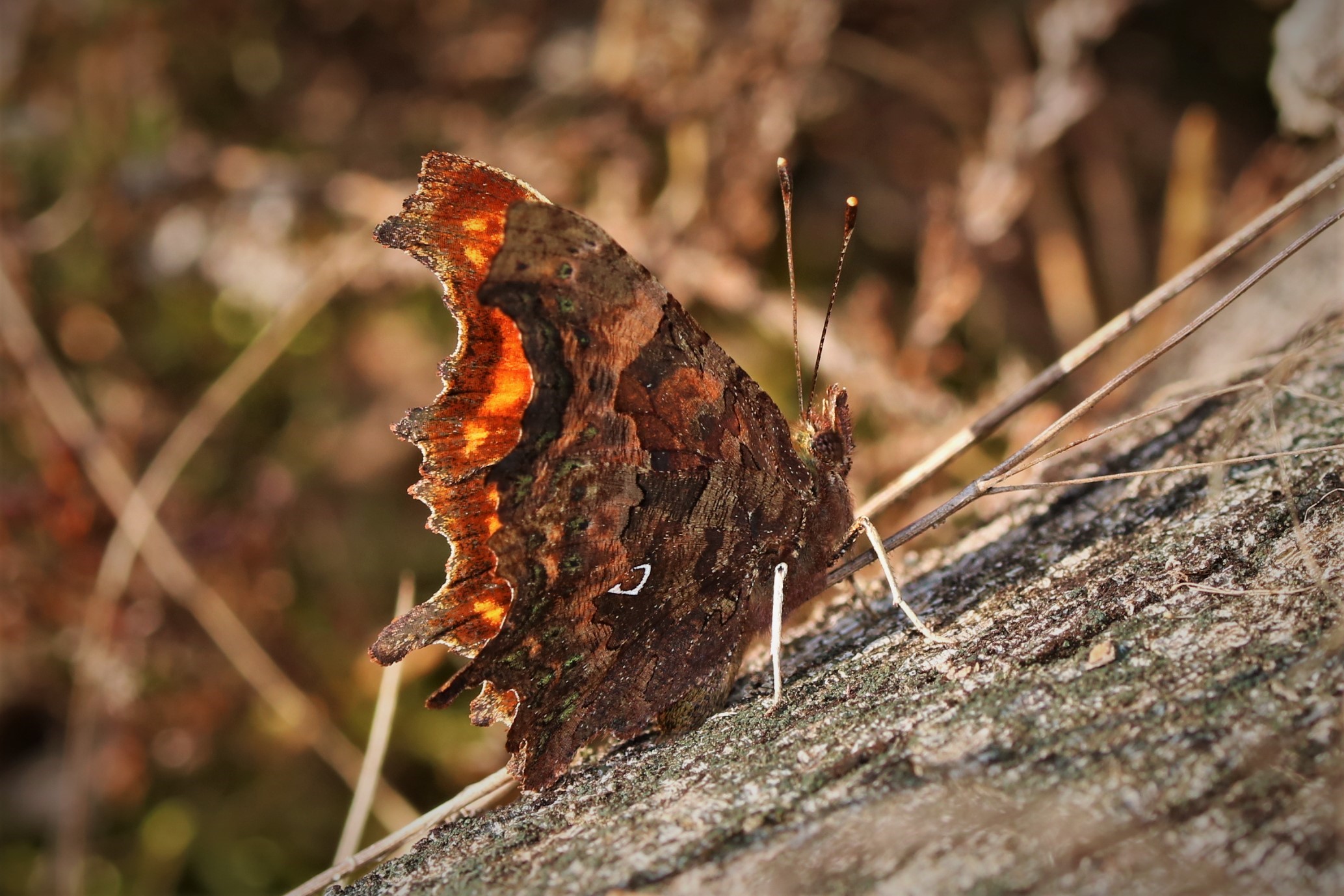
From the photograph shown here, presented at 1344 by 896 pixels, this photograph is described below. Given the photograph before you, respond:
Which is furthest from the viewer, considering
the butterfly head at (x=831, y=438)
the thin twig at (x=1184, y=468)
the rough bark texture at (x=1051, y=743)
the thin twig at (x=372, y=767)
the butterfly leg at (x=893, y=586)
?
the thin twig at (x=372, y=767)

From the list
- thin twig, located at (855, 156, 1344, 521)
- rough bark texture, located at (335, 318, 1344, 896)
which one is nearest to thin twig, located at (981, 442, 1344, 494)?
rough bark texture, located at (335, 318, 1344, 896)

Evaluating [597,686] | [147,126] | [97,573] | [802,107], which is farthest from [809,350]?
[147,126]

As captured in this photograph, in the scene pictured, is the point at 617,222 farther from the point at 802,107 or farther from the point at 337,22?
the point at 337,22

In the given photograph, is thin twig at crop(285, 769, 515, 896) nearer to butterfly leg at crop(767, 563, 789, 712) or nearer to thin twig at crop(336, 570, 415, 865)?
thin twig at crop(336, 570, 415, 865)

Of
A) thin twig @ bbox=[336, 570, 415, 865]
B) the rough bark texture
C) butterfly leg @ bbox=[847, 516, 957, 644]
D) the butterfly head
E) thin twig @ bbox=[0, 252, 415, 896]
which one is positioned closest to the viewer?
the rough bark texture

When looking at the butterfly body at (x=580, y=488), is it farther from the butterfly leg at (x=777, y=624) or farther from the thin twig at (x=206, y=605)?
the thin twig at (x=206, y=605)

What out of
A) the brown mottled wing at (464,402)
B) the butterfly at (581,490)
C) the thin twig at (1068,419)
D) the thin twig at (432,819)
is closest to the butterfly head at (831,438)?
the butterfly at (581,490)

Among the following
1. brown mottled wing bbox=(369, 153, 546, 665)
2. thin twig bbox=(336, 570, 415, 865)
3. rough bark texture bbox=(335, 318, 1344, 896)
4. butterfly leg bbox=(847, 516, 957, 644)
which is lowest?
rough bark texture bbox=(335, 318, 1344, 896)
